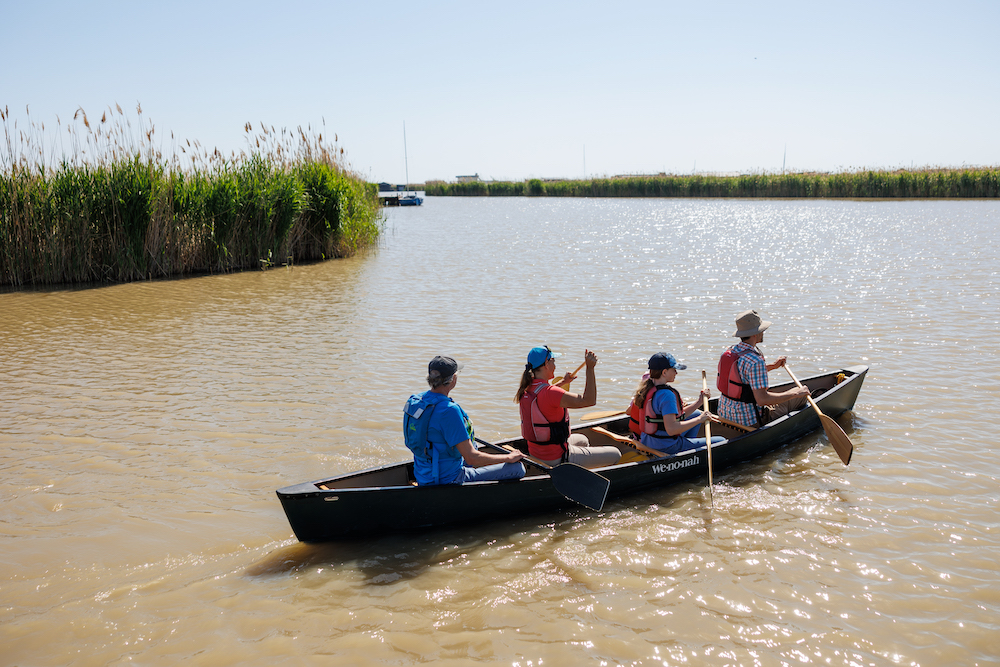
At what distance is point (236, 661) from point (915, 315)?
12468 millimetres

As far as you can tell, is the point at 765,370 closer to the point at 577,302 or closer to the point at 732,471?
the point at 732,471

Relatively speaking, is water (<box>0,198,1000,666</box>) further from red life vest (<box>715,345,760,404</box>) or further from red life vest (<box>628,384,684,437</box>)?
red life vest (<box>715,345,760,404</box>)

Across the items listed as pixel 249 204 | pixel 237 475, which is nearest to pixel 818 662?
pixel 237 475

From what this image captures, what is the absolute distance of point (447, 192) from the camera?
93.1 m

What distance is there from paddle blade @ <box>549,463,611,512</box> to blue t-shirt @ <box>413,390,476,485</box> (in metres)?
0.78

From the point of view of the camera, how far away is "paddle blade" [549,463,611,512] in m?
5.28

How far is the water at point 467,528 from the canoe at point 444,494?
0.13 metres

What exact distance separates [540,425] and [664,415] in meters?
1.18

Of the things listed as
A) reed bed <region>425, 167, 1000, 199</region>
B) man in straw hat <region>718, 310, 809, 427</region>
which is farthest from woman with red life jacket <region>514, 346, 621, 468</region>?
reed bed <region>425, 167, 1000, 199</region>

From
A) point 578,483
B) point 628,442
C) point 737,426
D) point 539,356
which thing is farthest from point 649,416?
point 539,356

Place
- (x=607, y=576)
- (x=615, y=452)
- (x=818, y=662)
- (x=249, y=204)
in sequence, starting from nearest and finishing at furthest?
(x=818, y=662)
(x=607, y=576)
(x=615, y=452)
(x=249, y=204)

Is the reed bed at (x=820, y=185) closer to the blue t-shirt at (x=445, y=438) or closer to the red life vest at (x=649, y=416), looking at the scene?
the red life vest at (x=649, y=416)

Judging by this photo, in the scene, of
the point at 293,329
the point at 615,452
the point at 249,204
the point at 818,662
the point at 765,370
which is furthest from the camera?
the point at 249,204

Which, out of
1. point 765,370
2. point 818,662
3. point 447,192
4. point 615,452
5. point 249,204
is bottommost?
point 818,662
